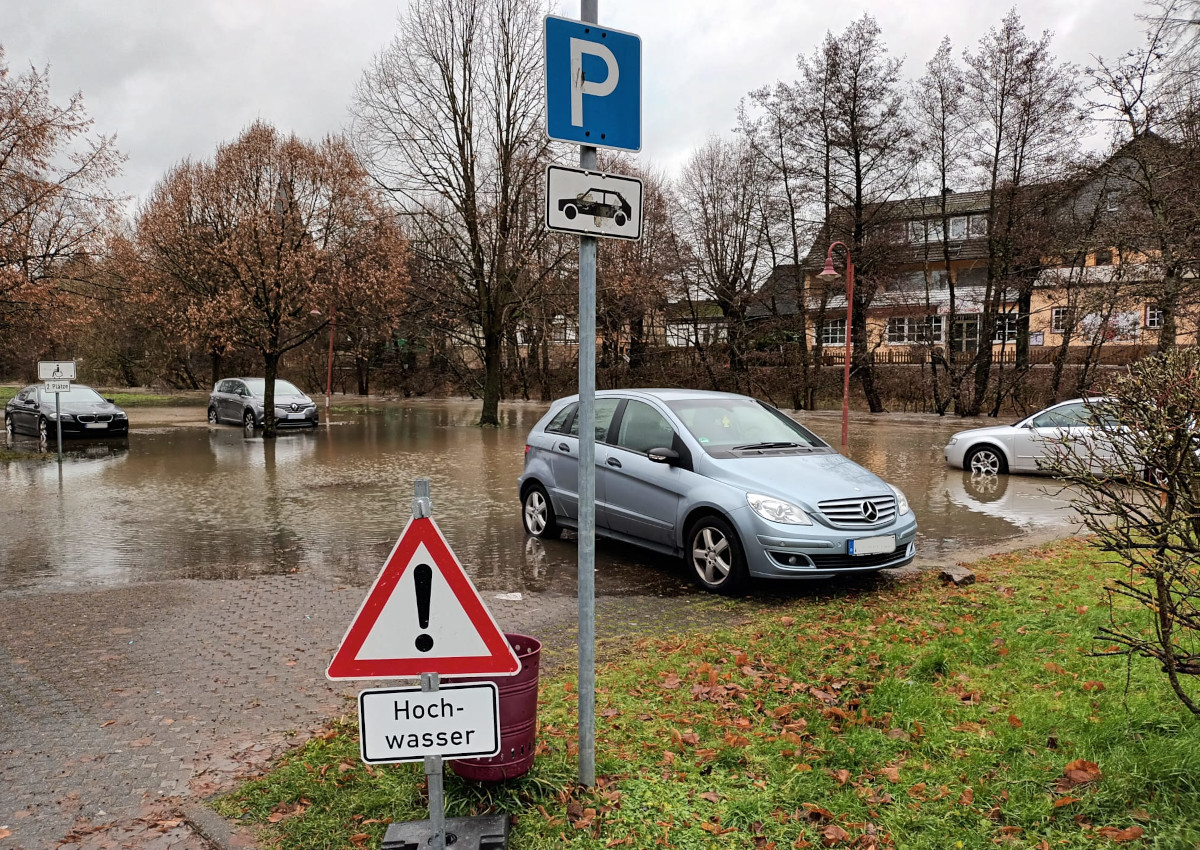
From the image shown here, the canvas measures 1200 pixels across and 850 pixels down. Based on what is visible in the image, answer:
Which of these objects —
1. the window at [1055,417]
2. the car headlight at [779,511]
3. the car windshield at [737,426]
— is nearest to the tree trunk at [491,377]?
the window at [1055,417]

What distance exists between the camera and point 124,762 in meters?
4.14

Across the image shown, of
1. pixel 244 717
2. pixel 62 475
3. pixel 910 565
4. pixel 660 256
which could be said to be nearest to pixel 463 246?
pixel 660 256

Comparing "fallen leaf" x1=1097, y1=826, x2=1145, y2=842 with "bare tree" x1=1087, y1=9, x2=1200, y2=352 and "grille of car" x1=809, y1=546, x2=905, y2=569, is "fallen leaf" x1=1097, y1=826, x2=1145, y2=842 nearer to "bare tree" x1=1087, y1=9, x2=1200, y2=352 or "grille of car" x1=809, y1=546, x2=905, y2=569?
"grille of car" x1=809, y1=546, x2=905, y2=569

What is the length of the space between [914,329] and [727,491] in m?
30.1

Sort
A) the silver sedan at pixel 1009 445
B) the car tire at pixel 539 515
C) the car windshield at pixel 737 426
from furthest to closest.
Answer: the silver sedan at pixel 1009 445
the car tire at pixel 539 515
the car windshield at pixel 737 426

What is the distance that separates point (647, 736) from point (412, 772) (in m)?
1.11

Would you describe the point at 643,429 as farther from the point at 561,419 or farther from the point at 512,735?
the point at 512,735

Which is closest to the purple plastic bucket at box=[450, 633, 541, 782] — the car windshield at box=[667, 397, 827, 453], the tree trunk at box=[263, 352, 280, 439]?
the car windshield at box=[667, 397, 827, 453]

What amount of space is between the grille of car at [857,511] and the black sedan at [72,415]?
2126 centimetres

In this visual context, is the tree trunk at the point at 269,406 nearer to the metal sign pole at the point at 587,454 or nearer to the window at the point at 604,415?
the window at the point at 604,415

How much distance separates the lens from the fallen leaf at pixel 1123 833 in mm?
2992

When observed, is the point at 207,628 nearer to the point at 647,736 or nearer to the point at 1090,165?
the point at 647,736

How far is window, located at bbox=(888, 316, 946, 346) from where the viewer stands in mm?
33969

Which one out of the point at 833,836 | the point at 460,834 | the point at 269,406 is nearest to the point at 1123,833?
the point at 833,836
